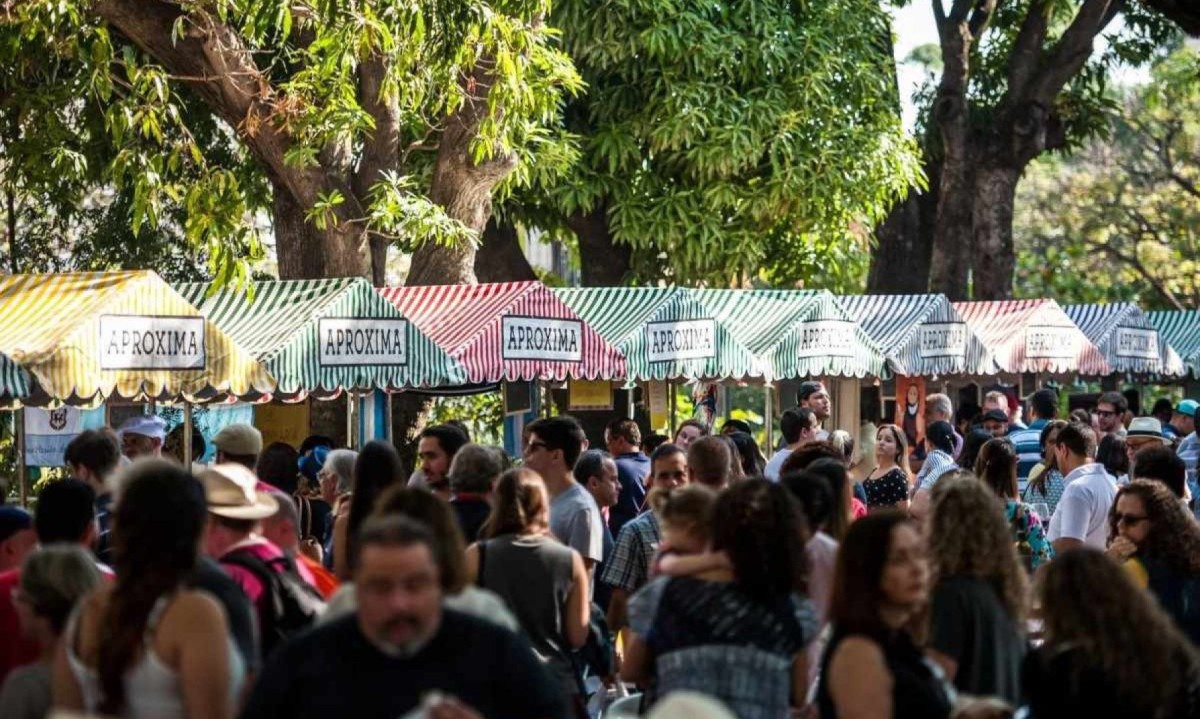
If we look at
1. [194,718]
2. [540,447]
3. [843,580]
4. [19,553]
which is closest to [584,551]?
[540,447]

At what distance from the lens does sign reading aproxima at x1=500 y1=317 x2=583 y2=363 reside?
16625 millimetres

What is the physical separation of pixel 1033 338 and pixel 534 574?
18263mm

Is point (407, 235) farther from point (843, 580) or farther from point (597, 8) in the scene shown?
point (843, 580)

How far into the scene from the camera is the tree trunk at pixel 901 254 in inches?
1375

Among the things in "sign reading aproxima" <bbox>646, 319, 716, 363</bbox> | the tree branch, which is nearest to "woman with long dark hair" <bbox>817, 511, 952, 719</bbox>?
"sign reading aproxima" <bbox>646, 319, 716, 363</bbox>

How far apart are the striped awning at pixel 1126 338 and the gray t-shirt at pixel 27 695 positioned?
2251 cm

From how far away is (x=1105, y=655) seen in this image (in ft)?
17.2

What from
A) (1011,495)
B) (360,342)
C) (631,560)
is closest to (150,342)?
(360,342)

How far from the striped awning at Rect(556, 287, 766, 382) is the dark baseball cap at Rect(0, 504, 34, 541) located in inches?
448

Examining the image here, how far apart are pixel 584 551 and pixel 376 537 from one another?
4288 millimetres

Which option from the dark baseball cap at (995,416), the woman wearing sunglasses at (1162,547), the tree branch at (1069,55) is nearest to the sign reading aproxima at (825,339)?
the dark baseball cap at (995,416)

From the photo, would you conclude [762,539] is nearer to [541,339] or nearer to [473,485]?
[473,485]

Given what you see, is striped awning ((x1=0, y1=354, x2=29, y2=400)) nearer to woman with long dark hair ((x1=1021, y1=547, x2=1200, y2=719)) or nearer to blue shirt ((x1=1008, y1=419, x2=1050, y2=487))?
blue shirt ((x1=1008, y1=419, x2=1050, y2=487))

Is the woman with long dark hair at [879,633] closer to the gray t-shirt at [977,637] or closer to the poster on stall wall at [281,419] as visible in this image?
the gray t-shirt at [977,637]
